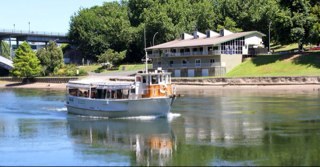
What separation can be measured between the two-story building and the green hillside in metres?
2.89

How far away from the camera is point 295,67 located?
9712cm

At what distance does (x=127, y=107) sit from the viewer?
51312 millimetres

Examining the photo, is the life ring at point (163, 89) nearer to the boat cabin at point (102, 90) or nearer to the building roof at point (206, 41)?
the boat cabin at point (102, 90)

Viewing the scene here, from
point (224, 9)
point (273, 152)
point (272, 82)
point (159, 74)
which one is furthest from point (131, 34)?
point (273, 152)

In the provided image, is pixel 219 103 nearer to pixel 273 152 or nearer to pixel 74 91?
pixel 74 91

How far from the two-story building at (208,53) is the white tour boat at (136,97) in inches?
2217

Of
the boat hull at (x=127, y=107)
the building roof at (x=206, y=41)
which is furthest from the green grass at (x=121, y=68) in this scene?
the boat hull at (x=127, y=107)

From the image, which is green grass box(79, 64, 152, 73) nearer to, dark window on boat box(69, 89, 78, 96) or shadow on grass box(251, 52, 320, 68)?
shadow on grass box(251, 52, 320, 68)

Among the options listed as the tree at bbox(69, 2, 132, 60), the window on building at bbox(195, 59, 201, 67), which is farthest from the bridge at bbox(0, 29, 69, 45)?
the window on building at bbox(195, 59, 201, 67)

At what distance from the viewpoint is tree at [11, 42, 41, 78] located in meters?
130

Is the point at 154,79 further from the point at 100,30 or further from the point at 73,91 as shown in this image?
the point at 100,30

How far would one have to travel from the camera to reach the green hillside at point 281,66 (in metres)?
94.1

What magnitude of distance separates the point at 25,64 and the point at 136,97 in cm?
8567

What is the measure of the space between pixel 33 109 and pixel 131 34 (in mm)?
86313
